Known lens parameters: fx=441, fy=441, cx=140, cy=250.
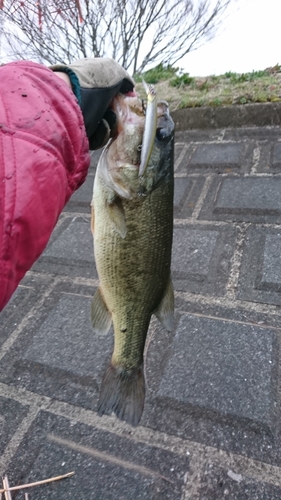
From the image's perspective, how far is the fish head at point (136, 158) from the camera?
1291 mm

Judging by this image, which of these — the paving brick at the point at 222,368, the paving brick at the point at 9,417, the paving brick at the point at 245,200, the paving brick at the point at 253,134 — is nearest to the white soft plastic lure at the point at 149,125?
the paving brick at the point at 222,368

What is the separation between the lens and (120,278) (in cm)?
141

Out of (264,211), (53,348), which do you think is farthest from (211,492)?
(264,211)

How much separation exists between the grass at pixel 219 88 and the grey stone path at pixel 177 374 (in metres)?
1.34

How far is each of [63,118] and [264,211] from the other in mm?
1948

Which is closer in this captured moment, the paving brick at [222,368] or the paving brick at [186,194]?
the paving brick at [222,368]

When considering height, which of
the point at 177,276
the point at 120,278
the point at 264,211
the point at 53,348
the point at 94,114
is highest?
the point at 94,114

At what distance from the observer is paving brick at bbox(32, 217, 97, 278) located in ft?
9.07

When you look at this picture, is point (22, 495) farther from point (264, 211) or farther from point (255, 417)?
point (264, 211)

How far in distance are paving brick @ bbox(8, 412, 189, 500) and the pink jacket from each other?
36.1 inches

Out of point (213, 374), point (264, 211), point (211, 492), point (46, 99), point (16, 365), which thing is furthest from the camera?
point (264, 211)

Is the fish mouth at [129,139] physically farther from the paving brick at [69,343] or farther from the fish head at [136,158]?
the paving brick at [69,343]

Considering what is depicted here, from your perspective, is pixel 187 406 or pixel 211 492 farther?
pixel 187 406

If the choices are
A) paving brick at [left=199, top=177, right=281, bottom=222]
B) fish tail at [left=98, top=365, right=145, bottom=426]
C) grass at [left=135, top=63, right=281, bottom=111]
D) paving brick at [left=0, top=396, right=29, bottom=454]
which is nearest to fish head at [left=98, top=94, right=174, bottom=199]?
fish tail at [left=98, top=365, right=145, bottom=426]
